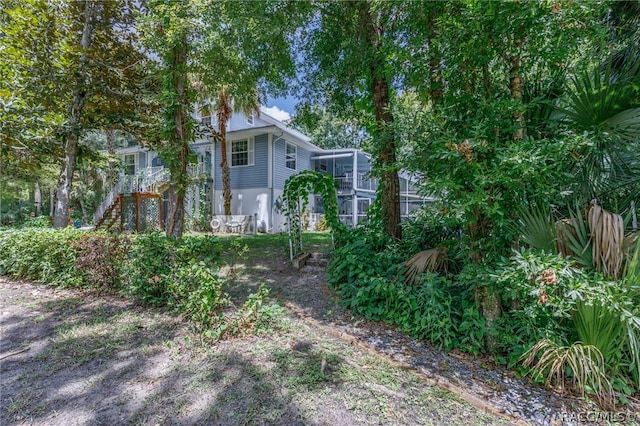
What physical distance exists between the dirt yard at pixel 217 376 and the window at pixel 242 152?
11525mm

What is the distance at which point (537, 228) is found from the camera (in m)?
3.14

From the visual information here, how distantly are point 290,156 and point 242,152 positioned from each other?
2535 millimetres

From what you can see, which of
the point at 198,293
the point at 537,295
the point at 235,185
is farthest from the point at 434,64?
the point at 235,185

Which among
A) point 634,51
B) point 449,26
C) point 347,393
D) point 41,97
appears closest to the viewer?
point 347,393

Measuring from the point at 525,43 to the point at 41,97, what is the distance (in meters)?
9.45

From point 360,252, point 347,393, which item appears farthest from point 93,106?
point 347,393

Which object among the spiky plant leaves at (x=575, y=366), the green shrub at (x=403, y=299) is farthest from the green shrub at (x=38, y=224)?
the spiky plant leaves at (x=575, y=366)

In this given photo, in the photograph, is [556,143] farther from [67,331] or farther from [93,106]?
[93,106]

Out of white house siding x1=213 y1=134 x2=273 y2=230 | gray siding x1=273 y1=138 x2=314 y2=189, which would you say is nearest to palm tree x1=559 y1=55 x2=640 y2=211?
white house siding x1=213 y1=134 x2=273 y2=230

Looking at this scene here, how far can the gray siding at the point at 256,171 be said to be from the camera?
47.8 feet

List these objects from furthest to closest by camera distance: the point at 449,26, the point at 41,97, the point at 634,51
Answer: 1. the point at 41,97
2. the point at 634,51
3. the point at 449,26

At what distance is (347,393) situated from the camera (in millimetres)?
2594

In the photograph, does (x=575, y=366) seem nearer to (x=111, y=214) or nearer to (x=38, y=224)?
(x=111, y=214)

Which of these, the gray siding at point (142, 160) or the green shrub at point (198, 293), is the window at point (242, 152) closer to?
the gray siding at point (142, 160)
